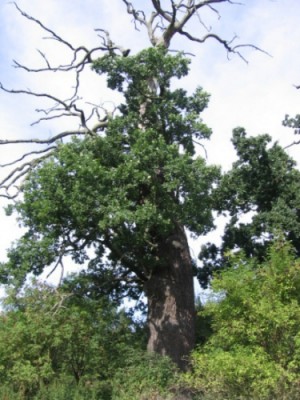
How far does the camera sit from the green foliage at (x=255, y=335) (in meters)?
11.0

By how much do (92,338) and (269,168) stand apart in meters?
9.17

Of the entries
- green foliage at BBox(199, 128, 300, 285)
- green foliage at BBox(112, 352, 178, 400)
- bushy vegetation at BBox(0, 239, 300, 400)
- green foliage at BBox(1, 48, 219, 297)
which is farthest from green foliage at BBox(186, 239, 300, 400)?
green foliage at BBox(199, 128, 300, 285)

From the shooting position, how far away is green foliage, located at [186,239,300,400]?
11000 mm

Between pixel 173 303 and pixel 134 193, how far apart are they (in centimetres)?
358

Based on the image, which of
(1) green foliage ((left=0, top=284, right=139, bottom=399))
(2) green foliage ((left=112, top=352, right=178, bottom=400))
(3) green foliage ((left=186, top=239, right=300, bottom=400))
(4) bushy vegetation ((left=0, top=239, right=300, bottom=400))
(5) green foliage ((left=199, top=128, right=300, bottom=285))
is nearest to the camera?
(3) green foliage ((left=186, top=239, right=300, bottom=400))

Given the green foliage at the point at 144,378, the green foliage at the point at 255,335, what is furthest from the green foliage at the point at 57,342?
the green foliage at the point at 255,335

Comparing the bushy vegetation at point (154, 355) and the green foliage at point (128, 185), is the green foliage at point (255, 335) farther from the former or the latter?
the green foliage at point (128, 185)

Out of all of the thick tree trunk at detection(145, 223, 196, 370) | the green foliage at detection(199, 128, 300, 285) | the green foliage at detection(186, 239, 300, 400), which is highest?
the green foliage at detection(199, 128, 300, 285)

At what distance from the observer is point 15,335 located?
1466 centimetres

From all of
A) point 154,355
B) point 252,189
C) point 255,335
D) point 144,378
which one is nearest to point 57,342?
point 144,378

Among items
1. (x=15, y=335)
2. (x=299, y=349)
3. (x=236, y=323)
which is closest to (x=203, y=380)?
(x=236, y=323)

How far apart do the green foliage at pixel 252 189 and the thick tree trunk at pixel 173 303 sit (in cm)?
335

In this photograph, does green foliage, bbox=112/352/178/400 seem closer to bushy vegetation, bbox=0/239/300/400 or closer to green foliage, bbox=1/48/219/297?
bushy vegetation, bbox=0/239/300/400

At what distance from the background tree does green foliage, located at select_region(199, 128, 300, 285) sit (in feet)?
11.5
